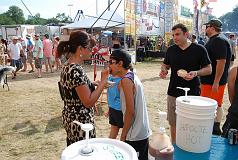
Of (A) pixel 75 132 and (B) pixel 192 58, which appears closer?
(A) pixel 75 132

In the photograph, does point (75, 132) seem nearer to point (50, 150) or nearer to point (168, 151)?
point (168, 151)

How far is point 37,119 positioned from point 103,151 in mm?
4558

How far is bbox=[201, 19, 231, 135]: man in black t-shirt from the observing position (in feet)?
11.5

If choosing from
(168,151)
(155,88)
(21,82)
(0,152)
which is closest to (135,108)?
(168,151)

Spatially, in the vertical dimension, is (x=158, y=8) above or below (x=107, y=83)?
above

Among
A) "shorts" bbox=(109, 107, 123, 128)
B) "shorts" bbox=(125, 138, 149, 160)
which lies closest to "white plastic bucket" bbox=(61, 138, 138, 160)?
"shorts" bbox=(125, 138, 149, 160)

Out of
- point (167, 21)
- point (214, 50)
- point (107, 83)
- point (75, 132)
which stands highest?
point (167, 21)

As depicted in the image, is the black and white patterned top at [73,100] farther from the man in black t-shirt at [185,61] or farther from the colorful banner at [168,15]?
the colorful banner at [168,15]

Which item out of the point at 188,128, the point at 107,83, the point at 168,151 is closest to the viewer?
the point at 168,151

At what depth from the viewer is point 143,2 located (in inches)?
543

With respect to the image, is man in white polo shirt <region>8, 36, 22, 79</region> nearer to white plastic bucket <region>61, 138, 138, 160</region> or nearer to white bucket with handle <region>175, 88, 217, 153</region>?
white bucket with handle <region>175, 88, 217, 153</region>

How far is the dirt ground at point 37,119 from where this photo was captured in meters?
3.95

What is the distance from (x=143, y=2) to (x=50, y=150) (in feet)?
37.3

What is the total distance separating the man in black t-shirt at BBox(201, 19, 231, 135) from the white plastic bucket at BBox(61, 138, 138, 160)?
2.56 metres
